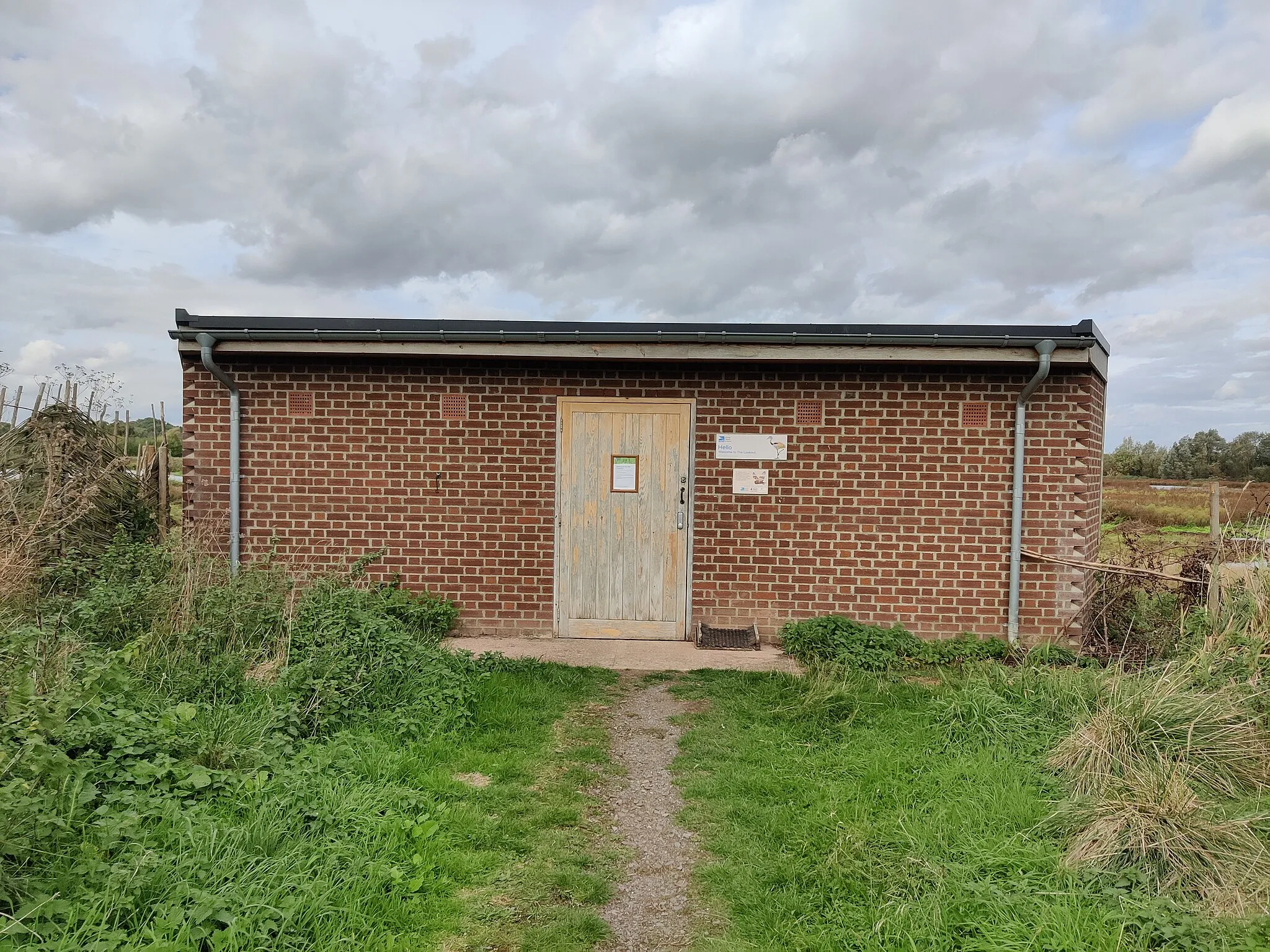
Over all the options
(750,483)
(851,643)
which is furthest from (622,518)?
(851,643)

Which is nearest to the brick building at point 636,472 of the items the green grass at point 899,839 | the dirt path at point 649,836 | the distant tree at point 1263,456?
the dirt path at point 649,836

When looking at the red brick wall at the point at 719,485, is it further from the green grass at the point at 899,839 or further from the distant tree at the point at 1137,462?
the distant tree at the point at 1137,462

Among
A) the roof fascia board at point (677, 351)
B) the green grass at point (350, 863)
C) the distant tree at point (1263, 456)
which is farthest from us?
the distant tree at point (1263, 456)

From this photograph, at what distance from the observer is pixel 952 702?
5.30m

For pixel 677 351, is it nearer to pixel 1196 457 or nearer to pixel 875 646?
pixel 875 646

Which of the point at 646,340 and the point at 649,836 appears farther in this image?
the point at 646,340

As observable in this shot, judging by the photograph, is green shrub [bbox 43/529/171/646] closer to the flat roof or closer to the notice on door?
the flat roof

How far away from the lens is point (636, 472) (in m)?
7.92

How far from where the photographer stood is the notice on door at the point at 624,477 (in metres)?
7.92

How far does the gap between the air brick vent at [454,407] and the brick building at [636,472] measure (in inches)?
0.9

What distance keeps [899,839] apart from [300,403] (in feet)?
22.0

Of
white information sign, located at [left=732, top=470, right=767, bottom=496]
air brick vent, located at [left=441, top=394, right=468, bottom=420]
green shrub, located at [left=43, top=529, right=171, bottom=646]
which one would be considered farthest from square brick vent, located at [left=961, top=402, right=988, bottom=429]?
green shrub, located at [left=43, top=529, right=171, bottom=646]

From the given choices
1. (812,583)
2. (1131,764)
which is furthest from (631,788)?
(812,583)

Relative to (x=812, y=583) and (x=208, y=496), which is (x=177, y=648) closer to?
(x=208, y=496)
